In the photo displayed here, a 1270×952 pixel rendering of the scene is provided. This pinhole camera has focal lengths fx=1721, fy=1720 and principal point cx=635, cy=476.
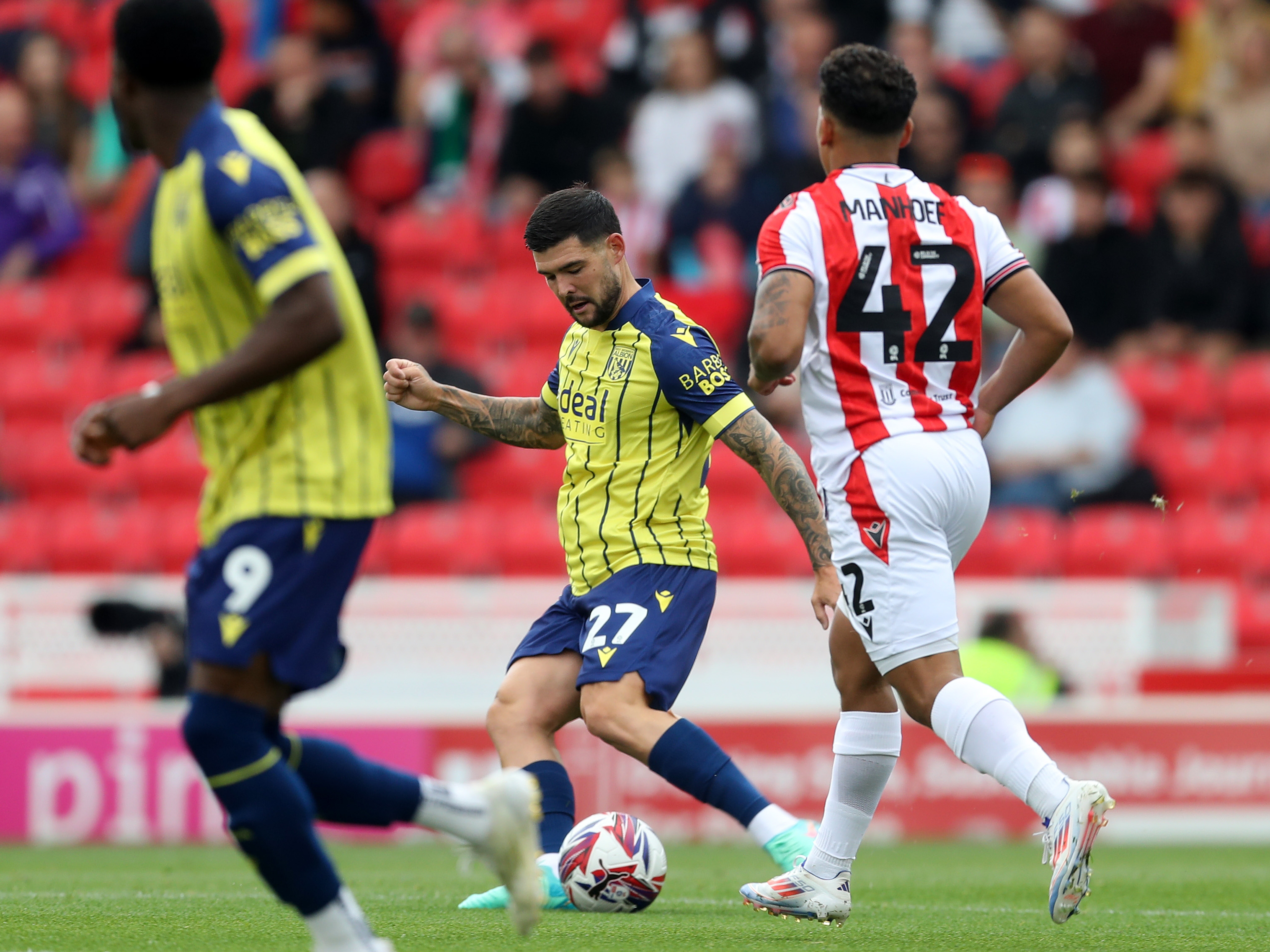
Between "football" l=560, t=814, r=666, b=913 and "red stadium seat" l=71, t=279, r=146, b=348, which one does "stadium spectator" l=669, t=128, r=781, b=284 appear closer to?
"red stadium seat" l=71, t=279, r=146, b=348

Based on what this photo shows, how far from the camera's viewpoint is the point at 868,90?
4.86 m

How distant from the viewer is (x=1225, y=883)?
7.09 metres

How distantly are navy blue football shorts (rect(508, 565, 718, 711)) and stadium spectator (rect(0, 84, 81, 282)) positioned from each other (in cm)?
1017

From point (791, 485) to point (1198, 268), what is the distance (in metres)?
8.57

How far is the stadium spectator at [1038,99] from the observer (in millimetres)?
13562

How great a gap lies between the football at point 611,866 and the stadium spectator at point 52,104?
11065mm

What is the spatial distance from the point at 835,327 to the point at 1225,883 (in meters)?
3.58

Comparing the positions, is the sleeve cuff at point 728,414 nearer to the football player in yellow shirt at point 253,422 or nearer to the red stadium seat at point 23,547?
the football player in yellow shirt at point 253,422

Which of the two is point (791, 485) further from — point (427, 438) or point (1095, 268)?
point (1095, 268)

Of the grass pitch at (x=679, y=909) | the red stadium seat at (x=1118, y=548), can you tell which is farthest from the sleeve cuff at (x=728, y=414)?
the red stadium seat at (x=1118, y=548)

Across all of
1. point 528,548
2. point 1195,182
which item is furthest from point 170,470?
point 1195,182

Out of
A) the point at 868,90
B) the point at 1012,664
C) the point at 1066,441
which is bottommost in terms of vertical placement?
the point at 1012,664

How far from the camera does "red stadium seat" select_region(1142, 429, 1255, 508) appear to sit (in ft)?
40.2

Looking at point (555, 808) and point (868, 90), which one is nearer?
point (868, 90)
